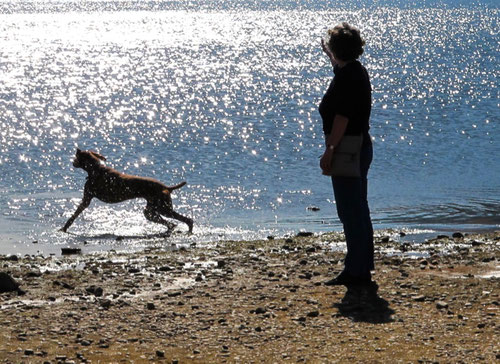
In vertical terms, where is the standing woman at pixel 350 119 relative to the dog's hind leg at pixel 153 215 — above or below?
above

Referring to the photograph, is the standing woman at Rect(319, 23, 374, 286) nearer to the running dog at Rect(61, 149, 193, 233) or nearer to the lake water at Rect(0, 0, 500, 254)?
the lake water at Rect(0, 0, 500, 254)

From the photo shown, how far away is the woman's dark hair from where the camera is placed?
7.42 meters

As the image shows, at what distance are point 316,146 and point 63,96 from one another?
1397 cm

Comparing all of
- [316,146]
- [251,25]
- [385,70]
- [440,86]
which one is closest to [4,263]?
[316,146]

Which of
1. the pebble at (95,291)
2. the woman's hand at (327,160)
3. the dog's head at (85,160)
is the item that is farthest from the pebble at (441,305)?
the dog's head at (85,160)

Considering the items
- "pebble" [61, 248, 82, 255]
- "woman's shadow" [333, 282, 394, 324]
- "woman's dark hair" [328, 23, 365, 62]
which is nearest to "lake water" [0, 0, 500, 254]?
"pebble" [61, 248, 82, 255]

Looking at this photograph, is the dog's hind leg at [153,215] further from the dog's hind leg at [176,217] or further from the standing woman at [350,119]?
the standing woman at [350,119]

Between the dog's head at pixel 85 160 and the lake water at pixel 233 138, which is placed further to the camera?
the lake water at pixel 233 138

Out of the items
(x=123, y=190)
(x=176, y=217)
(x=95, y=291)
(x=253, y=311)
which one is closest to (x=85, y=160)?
(x=123, y=190)

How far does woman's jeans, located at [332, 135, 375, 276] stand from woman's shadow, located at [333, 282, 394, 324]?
0.61 ft

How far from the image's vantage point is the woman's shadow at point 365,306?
23.3 ft

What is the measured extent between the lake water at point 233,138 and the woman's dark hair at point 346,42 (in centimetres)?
492

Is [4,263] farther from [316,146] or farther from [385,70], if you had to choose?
[385,70]

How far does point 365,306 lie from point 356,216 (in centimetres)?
77
